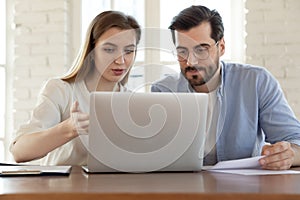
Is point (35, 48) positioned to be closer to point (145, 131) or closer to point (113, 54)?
point (113, 54)

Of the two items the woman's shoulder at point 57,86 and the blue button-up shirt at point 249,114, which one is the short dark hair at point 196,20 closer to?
the blue button-up shirt at point 249,114

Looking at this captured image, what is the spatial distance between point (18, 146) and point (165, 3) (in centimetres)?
197

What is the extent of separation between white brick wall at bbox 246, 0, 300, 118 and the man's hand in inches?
65.7

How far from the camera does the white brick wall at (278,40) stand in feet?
9.96

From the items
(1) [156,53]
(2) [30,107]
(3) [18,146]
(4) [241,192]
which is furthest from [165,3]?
A: (4) [241,192]

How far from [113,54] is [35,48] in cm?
Result: 140

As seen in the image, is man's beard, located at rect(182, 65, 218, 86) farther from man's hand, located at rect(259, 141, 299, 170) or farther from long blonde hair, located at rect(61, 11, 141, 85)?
man's hand, located at rect(259, 141, 299, 170)

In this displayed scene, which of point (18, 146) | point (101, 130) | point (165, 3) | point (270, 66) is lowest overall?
point (18, 146)

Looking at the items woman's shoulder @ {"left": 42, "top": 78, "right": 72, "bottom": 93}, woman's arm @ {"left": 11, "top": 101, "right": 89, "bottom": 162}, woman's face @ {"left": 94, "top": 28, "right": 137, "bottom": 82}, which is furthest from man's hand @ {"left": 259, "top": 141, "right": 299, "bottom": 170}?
woman's shoulder @ {"left": 42, "top": 78, "right": 72, "bottom": 93}

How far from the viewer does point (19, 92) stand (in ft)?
10.5

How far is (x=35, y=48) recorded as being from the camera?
10.5ft

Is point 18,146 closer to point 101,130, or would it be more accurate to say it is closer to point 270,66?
point 101,130

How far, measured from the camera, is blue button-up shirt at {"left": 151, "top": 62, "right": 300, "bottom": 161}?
1891 millimetres

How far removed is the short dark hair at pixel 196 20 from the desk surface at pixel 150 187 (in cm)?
101
